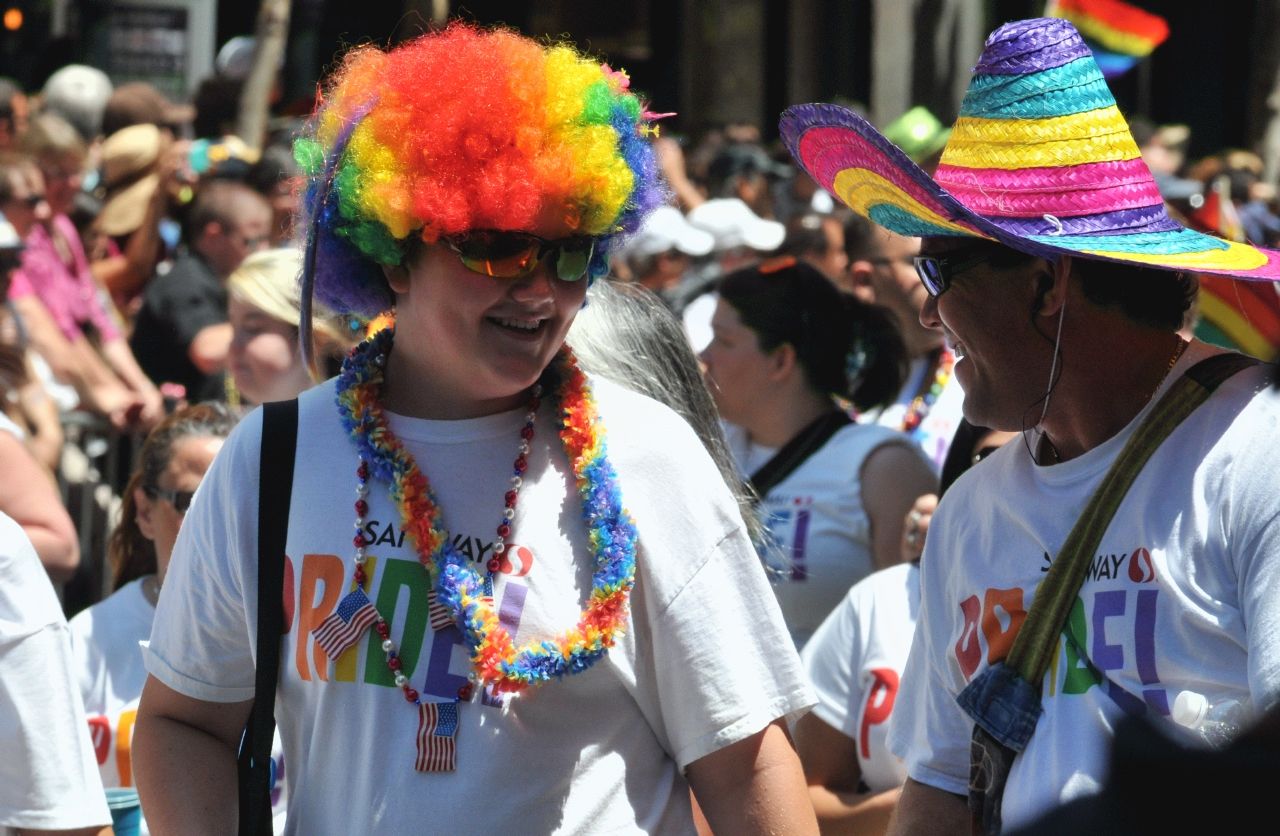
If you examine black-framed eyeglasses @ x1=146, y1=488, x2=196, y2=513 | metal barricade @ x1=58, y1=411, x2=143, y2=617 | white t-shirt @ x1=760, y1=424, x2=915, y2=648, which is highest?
black-framed eyeglasses @ x1=146, y1=488, x2=196, y2=513

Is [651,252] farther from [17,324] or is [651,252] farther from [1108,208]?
[1108,208]

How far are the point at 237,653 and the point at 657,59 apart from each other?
1809 cm

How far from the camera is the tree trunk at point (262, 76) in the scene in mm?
10023

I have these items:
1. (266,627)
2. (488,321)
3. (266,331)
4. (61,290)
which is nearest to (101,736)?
(266,331)

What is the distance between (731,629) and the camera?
2.28 meters

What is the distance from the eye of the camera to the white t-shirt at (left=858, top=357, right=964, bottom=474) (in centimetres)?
509

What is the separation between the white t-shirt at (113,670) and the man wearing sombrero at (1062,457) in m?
1.88

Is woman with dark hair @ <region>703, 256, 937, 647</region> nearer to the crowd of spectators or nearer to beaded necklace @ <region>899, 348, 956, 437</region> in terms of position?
the crowd of spectators

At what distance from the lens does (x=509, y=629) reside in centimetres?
224

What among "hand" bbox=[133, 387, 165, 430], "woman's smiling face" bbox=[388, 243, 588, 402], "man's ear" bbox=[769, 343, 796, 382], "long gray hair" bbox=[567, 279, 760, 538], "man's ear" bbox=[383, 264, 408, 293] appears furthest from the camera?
"hand" bbox=[133, 387, 165, 430]

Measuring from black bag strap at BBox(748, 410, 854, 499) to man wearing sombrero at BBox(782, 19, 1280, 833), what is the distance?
1884 mm

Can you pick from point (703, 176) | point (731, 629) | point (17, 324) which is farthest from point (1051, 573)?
point (703, 176)

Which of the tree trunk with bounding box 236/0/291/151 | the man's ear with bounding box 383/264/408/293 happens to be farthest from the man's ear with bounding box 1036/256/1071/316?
the tree trunk with bounding box 236/0/291/151

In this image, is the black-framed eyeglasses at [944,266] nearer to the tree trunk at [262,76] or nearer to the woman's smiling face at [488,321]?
the woman's smiling face at [488,321]
